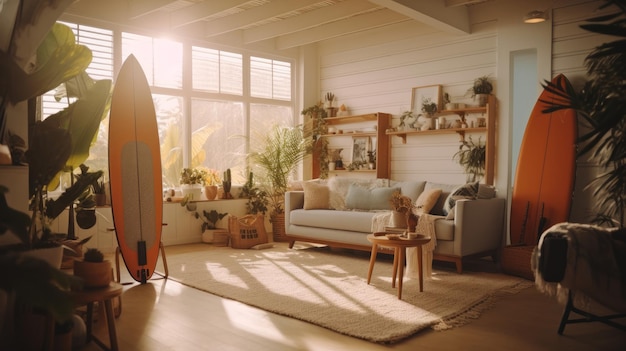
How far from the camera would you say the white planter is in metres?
6.49

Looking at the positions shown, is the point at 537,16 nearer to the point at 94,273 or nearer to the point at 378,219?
the point at 378,219

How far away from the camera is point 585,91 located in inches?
113

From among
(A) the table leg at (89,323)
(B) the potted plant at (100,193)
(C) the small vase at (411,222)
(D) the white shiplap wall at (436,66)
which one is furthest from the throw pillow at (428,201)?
(B) the potted plant at (100,193)

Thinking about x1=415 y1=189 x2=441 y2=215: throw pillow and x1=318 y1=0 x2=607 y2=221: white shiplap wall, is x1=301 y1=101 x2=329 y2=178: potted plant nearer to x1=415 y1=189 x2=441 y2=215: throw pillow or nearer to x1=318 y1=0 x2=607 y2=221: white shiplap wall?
x1=318 y1=0 x2=607 y2=221: white shiplap wall

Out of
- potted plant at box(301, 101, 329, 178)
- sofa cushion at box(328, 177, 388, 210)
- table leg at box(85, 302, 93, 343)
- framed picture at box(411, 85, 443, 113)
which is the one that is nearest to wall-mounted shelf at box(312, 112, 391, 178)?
potted plant at box(301, 101, 329, 178)

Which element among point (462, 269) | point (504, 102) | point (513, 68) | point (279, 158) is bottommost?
point (462, 269)

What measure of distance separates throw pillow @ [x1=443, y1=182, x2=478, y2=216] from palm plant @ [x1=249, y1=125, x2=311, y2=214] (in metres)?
2.62

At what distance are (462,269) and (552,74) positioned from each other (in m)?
2.29

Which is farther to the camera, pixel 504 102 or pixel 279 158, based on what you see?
pixel 279 158

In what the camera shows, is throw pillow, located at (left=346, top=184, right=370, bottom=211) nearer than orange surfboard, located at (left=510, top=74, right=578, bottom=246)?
No

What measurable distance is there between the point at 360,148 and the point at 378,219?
2.26m

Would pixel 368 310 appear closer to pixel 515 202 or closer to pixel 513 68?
pixel 515 202

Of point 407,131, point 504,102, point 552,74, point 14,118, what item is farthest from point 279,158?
point 14,118

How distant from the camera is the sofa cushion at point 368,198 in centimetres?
574
